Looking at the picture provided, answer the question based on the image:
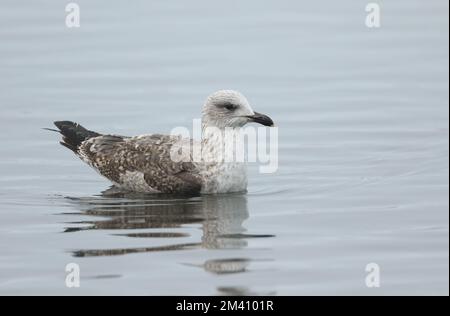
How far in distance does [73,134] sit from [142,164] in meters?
1.55

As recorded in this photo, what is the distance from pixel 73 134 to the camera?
1581cm

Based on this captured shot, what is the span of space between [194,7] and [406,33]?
486 centimetres

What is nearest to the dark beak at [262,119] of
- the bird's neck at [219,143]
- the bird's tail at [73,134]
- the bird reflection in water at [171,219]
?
the bird's neck at [219,143]

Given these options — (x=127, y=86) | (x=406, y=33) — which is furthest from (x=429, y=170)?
(x=406, y=33)

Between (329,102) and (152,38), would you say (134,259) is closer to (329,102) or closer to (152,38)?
(329,102)

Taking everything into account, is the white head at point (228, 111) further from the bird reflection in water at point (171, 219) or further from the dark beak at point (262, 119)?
the bird reflection in water at point (171, 219)

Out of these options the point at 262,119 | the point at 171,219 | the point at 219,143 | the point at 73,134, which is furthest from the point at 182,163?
the point at 73,134

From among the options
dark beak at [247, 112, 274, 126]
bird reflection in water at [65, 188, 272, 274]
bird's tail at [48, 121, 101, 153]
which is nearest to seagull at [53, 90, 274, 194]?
dark beak at [247, 112, 274, 126]

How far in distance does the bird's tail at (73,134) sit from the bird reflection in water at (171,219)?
99 cm

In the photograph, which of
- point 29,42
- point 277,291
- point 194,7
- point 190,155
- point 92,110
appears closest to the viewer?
point 277,291

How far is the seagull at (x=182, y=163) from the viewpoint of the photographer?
1427 centimetres

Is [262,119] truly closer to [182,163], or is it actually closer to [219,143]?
[219,143]

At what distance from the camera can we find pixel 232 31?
23.6 m

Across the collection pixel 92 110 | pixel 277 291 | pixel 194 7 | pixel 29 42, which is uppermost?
pixel 194 7
